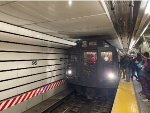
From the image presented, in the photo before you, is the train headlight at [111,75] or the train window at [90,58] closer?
the train headlight at [111,75]

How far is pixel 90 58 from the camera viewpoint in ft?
34.9

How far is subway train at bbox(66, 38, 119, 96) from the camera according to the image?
9.85 metres

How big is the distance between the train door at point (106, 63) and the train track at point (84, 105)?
60.6 inches

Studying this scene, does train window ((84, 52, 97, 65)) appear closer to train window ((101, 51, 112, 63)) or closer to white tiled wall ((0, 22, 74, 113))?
train window ((101, 51, 112, 63))

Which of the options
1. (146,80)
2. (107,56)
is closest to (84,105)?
(107,56)

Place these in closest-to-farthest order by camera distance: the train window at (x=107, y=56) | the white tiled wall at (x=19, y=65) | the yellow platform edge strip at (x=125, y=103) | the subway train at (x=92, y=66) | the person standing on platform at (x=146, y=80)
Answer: the yellow platform edge strip at (x=125, y=103), the white tiled wall at (x=19, y=65), the person standing on platform at (x=146, y=80), the subway train at (x=92, y=66), the train window at (x=107, y=56)

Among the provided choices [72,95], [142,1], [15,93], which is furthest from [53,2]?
[72,95]

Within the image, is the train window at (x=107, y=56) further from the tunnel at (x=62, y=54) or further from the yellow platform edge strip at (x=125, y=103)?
the yellow platform edge strip at (x=125, y=103)

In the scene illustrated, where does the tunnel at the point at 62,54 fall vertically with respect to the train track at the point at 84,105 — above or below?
above

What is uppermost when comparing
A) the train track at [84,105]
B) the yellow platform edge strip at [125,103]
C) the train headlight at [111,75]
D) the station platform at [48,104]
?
the train headlight at [111,75]

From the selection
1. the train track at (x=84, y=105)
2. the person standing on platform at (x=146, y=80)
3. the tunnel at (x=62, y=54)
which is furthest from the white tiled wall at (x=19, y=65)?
the person standing on platform at (x=146, y=80)

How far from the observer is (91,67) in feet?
34.2

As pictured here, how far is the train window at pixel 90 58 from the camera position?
1049 centimetres

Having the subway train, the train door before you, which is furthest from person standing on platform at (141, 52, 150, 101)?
the train door
